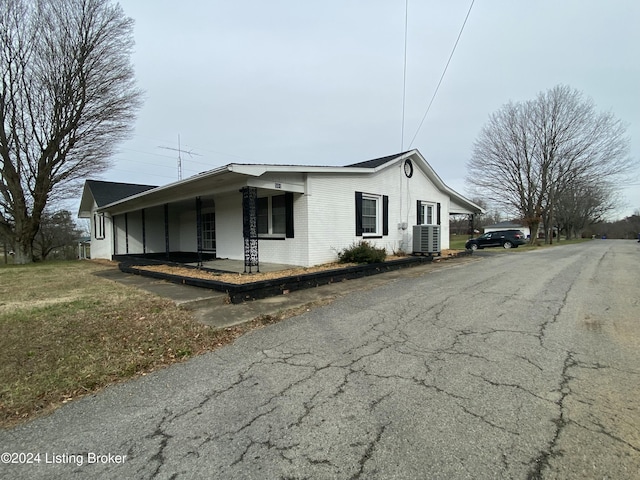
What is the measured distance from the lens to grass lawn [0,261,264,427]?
2.97 m

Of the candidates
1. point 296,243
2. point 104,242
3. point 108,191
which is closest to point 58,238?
point 108,191

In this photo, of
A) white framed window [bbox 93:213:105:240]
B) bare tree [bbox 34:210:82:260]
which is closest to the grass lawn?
white framed window [bbox 93:213:105:240]

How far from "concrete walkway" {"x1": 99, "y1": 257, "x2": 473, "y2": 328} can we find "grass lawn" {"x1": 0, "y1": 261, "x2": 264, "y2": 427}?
0.30m

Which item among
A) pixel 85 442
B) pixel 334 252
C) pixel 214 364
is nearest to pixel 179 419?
pixel 85 442

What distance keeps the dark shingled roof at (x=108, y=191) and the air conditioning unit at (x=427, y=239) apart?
16166 mm

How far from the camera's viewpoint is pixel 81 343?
402cm

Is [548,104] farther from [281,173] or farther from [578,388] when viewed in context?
[578,388]

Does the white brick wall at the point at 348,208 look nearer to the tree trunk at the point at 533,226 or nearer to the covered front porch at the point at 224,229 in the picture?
the covered front porch at the point at 224,229

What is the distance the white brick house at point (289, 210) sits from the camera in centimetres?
952

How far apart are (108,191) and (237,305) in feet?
55.5

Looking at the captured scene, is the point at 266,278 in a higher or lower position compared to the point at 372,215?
lower

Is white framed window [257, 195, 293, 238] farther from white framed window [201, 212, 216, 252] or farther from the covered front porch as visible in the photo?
white framed window [201, 212, 216, 252]

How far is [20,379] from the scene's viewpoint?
313 cm

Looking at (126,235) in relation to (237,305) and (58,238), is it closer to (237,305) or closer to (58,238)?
(237,305)
